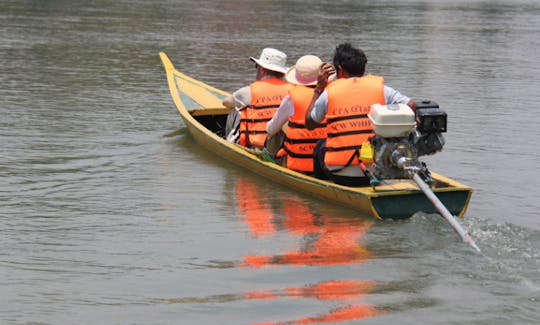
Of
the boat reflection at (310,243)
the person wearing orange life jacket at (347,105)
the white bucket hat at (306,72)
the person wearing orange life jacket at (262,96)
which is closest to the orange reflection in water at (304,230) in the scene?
the boat reflection at (310,243)

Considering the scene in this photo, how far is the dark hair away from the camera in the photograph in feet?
26.6

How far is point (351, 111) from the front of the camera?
27.0 feet

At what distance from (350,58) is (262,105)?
73.9 inches

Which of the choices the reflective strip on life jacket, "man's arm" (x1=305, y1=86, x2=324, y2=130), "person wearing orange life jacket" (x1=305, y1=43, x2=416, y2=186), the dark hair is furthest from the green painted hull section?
the reflective strip on life jacket

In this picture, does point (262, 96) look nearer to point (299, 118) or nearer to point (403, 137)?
point (299, 118)

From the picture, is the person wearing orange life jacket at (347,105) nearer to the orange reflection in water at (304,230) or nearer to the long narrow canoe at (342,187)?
the long narrow canoe at (342,187)

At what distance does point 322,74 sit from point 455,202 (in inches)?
59.5

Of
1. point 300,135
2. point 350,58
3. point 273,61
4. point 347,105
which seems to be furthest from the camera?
point 273,61

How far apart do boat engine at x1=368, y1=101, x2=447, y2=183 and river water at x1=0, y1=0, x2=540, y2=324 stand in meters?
0.44

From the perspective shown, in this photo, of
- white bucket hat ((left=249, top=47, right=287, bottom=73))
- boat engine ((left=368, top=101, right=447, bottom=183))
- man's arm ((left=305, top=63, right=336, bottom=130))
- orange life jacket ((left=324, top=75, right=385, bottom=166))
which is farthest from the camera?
white bucket hat ((left=249, top=47, right=287, bottom=73))

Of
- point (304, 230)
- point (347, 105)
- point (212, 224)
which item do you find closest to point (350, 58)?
point (347, 105)

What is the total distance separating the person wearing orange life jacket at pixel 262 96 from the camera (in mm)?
9758

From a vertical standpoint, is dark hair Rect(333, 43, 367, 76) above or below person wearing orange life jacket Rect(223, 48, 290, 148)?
above

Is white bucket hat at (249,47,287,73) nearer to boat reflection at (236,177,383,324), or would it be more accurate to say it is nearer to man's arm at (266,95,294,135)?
man's arm at (266,95,294,135)
